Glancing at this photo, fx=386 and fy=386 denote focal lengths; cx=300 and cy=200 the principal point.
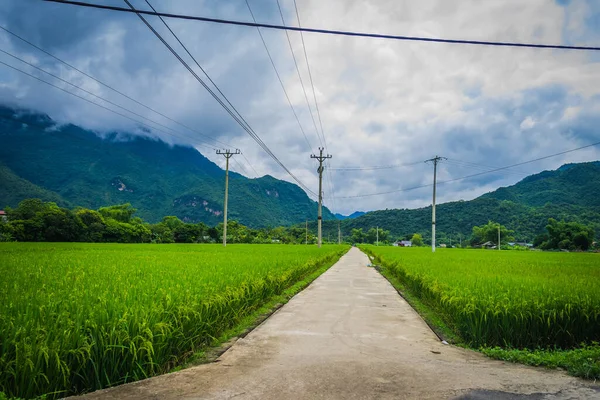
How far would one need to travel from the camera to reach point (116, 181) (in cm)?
11738

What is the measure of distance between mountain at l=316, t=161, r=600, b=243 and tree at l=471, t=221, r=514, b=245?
3137 mm

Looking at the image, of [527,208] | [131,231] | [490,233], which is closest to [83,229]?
[131,231]

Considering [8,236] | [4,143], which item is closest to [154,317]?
[8,236]

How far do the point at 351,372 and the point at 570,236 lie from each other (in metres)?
74.2

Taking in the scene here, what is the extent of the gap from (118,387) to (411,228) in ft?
389

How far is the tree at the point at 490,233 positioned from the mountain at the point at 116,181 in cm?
6359

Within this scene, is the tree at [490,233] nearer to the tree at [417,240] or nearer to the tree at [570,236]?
the tree at [570,236]

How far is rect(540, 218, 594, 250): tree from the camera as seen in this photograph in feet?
207

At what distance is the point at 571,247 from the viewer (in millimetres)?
63250

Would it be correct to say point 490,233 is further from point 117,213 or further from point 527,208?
point 117,213

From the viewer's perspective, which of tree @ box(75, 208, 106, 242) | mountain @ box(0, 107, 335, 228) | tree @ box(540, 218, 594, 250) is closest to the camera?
tree @ box(75, 208, 106, 242)

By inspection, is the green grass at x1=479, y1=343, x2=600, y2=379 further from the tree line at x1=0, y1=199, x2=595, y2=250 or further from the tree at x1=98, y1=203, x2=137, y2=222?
the tree at x1=98, y1=203, x2=137, y2=222

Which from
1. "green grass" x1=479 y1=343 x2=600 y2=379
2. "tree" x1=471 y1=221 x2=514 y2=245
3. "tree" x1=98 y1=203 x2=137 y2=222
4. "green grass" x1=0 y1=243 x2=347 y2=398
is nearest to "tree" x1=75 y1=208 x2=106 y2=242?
"tree" x1=98 y1=203 x2=137 y2=222

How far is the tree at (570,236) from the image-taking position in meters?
63.1
